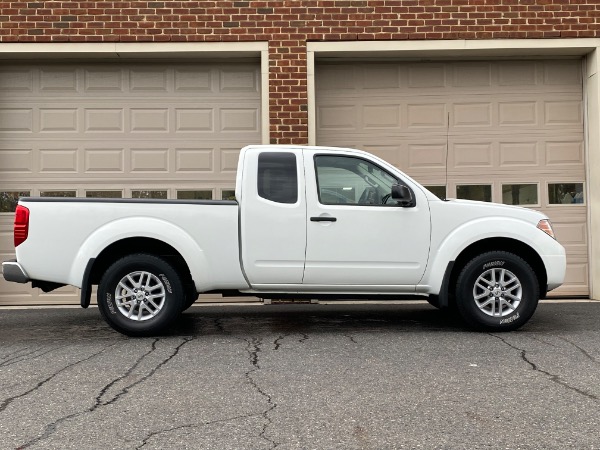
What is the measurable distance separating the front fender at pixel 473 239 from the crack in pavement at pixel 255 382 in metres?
1.80

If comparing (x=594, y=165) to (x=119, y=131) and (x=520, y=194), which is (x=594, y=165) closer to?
(x=520, y=194)

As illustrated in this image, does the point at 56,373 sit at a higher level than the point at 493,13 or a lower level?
lower

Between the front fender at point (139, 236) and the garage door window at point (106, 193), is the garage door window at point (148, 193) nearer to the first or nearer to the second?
the garage door window at point (106, 193)

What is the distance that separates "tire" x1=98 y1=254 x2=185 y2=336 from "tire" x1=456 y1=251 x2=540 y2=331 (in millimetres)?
2839

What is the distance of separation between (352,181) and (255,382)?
8.97 feet

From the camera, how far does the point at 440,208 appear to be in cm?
680

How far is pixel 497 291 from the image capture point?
6.73 meters

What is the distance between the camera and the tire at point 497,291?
21.9ft

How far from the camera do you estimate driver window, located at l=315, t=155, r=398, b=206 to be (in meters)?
6.85

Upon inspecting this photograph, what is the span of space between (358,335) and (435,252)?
1.14m

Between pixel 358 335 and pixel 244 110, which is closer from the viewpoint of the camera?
pixel 358 335

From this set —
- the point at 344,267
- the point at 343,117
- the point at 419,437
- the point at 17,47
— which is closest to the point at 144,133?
the point at 17,47

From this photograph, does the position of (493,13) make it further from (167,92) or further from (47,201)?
(47,201)

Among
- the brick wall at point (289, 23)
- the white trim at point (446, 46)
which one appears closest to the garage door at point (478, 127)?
the white trim at point (446, 46)
